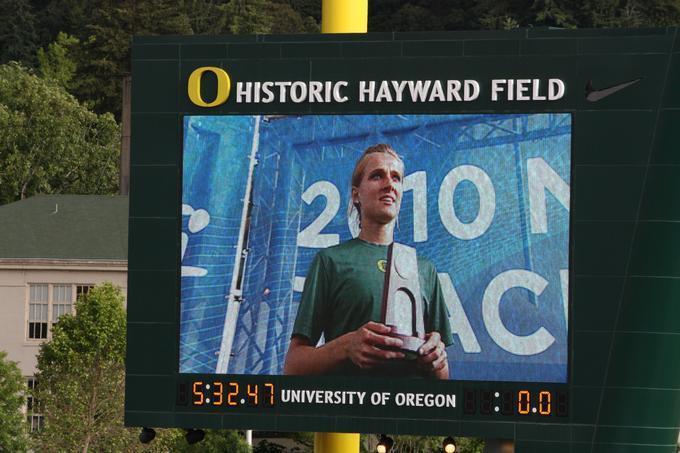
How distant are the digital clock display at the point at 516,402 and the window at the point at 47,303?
32.2 metres

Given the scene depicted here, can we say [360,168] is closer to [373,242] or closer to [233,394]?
[373,242]

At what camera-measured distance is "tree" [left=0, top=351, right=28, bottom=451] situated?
41031 mm

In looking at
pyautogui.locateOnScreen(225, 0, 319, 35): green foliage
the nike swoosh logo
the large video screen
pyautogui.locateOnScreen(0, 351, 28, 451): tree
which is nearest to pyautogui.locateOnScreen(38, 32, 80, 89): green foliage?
pyautogui.locateOnScreen(225, 0, 319, 35): green foliage

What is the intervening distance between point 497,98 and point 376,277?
210cm

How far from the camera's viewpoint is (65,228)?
55.0m

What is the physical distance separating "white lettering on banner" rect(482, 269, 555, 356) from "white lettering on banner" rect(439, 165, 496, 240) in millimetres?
561

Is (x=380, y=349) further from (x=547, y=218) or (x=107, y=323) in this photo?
(x=107, y=323)

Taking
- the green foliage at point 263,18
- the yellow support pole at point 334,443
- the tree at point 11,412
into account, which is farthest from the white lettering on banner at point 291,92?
the green foliage at point 263,18

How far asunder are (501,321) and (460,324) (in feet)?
1.32

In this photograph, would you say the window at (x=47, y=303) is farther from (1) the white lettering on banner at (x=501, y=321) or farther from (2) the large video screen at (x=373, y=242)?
(1) the white lettering on banner at (x=501, y=321)

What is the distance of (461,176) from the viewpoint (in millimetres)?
20469

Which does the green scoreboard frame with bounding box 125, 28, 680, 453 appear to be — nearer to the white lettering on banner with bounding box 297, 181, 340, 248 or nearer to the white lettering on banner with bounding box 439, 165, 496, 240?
the white lettering on banner with bounding box 439, 165, 496, 240

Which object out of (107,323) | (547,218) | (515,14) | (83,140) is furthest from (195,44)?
(515,14)

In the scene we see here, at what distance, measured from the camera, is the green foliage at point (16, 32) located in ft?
326
